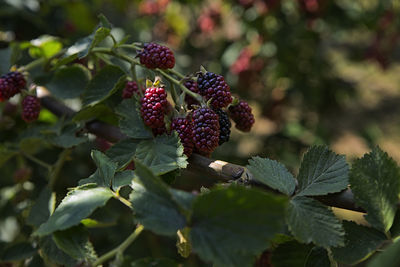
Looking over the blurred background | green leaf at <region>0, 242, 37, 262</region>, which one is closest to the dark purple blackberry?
green leaf at <region>0, 242, 37, 262</region>

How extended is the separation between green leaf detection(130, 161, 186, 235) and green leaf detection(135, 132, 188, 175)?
0.23 ft

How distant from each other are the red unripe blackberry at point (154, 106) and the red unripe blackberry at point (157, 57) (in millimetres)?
36

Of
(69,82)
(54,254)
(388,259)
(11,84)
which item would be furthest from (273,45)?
(388,259)

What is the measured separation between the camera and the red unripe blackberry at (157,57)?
0.56 metres

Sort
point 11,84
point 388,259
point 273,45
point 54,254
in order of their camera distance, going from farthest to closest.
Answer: point 273,45 < point 11,84 < point 54,254 < point 388,259

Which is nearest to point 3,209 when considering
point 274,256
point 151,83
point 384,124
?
point 151,83

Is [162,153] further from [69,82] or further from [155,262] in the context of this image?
[69,82]

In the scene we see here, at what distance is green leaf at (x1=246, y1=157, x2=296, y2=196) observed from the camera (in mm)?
452

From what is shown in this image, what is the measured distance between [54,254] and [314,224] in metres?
0.32

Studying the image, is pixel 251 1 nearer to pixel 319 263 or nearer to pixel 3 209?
pixel 3 209

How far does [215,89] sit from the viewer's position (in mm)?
532

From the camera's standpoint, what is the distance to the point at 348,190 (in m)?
0.46

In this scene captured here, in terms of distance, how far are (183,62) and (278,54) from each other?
0.36 m

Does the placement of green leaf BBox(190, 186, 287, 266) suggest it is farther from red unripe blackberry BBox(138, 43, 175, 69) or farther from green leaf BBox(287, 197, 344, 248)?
red unripe blackberry BBox(138, 43, 175, 69)
